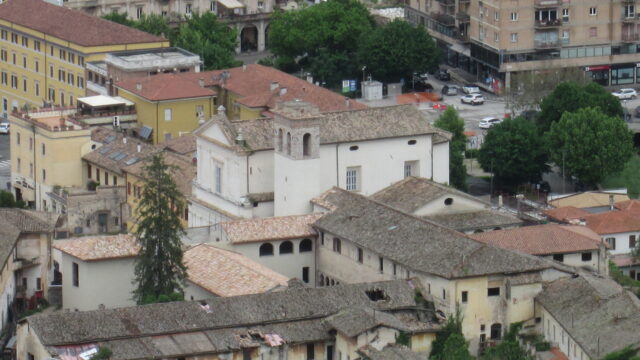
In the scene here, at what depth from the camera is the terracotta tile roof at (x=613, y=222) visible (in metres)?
133

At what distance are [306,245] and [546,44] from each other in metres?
52.5

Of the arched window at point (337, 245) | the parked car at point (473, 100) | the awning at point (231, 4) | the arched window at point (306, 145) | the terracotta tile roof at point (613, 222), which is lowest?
the terracotta tile roof at point (613, 222)

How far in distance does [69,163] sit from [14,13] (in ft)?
95.7

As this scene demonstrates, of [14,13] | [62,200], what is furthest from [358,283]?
[14,13]

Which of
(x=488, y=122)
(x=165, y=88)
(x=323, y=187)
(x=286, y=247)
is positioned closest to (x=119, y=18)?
(x=165, y=88)

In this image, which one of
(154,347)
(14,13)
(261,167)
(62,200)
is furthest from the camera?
(14,13)

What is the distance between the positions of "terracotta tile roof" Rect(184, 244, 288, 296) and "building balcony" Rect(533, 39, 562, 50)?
55.6m

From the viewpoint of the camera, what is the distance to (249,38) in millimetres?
191750

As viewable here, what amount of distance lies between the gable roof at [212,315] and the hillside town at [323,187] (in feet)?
0.38

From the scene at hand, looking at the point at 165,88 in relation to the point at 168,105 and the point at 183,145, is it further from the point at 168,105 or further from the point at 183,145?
the point at 183,145

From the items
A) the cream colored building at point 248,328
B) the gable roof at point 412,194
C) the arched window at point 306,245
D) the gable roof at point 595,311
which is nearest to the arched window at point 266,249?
the arched window at point 306,245

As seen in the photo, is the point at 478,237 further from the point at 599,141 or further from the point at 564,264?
the point at 599,141

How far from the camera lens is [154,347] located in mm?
109562

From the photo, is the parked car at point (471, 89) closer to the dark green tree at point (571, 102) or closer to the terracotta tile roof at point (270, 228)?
the dark green tree at point (571, 102)
